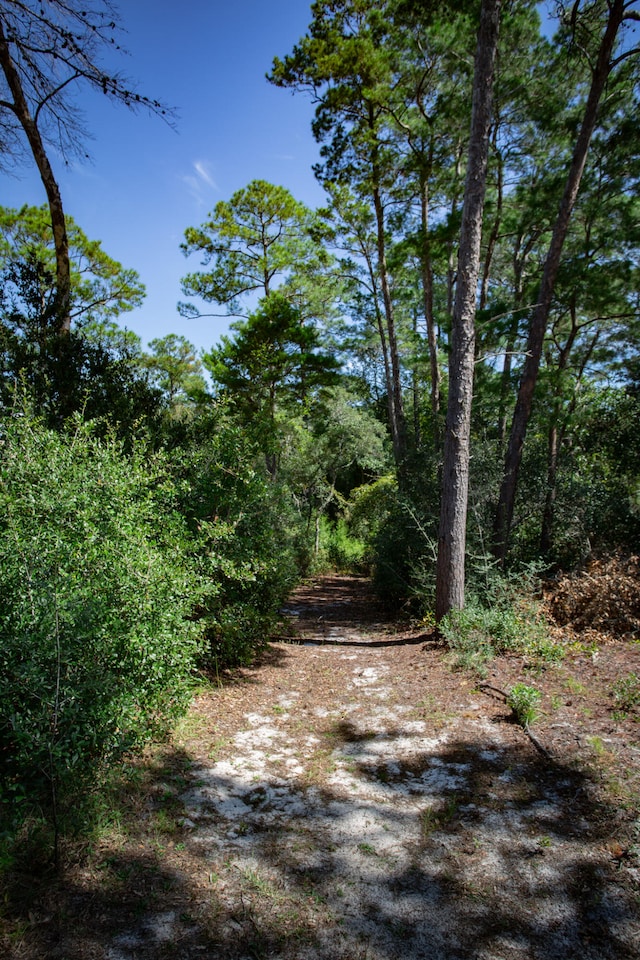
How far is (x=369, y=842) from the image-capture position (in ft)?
8.61

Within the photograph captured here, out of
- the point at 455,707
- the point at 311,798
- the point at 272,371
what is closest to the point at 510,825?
the point at 311,798

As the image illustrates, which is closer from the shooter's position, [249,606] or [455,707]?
[455,707]

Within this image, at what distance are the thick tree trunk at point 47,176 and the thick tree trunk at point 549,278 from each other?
682 cm

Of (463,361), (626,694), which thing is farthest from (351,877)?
(463,361)

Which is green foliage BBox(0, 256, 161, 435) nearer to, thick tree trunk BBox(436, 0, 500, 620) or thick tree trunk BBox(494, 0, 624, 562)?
thick tree trunk BBox(436, 0, 500, 620)

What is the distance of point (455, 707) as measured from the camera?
4.39 meters

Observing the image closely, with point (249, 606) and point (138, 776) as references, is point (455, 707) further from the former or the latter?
point (138, 776)

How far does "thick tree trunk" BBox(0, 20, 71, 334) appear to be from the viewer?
20.8 ft

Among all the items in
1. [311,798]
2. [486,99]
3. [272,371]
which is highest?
[486,99]

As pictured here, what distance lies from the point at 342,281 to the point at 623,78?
921 cm

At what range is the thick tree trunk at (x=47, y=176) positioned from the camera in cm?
634

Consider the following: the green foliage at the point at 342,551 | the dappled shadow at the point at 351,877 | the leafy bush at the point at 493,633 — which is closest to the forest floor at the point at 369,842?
the dappled shadow at the point at 351,877

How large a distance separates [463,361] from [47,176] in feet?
20.5

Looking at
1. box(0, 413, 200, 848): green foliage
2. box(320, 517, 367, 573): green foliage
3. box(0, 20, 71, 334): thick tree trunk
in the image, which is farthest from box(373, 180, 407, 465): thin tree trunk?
box(0, 413, 200, 848): green foliage
